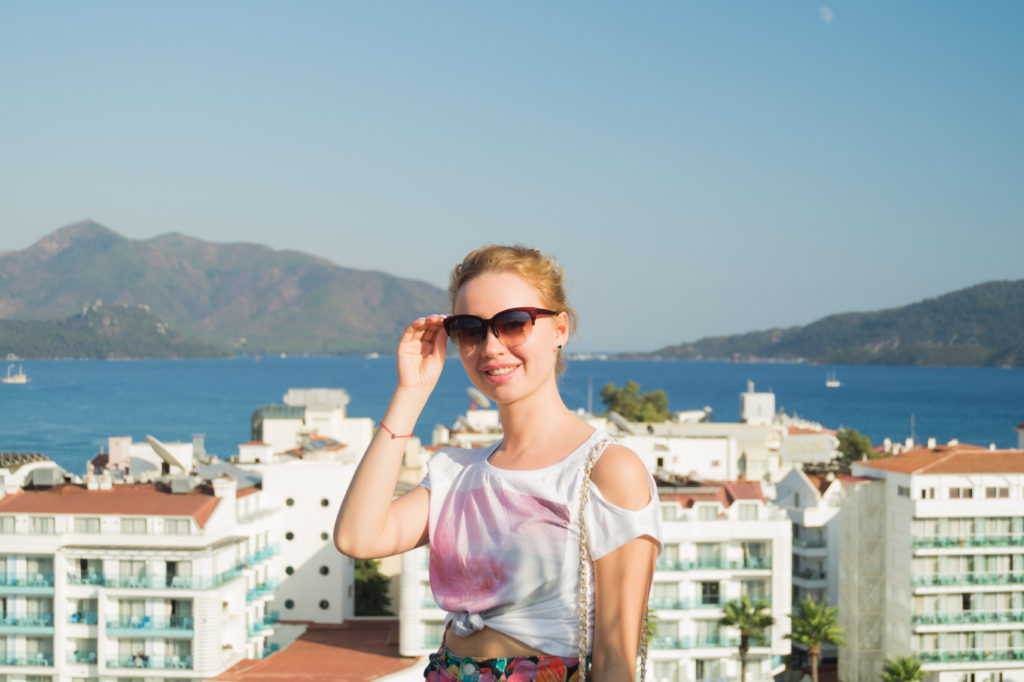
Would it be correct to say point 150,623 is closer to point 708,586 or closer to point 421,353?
point 708,586

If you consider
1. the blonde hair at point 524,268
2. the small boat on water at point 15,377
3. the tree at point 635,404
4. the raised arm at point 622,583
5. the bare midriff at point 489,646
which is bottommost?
the tree at point 635,404

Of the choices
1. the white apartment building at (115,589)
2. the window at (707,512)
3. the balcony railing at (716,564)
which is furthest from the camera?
the window at (707,512)

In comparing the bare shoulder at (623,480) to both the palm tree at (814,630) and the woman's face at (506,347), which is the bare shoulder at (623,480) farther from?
the palm tree at (814,630)

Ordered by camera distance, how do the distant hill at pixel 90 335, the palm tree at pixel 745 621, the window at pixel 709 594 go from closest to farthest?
the palm tree at pixel 745 621, the window at pixel 709 594, the distant hill at pixel 90 335

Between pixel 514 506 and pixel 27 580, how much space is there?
37134mm

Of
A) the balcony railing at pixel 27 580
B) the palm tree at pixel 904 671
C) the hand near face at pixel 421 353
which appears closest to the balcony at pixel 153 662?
the balcony railing at pixel 27 580

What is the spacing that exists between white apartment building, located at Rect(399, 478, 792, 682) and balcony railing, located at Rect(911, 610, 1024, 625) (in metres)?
5.21

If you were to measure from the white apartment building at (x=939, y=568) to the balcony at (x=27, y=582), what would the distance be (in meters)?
28.0

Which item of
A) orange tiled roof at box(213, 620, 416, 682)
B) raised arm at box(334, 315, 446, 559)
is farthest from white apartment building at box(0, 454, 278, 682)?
raised arm at box(334, 315, 446, 559)

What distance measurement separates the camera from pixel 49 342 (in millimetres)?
99062

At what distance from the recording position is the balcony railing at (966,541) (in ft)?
135

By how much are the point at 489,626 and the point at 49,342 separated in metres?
103

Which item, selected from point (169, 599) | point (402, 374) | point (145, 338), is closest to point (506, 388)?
point (402, 374)

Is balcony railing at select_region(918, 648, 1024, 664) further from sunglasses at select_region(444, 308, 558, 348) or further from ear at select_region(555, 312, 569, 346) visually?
sunglasses at select_region(444, 308, 558, 348)
